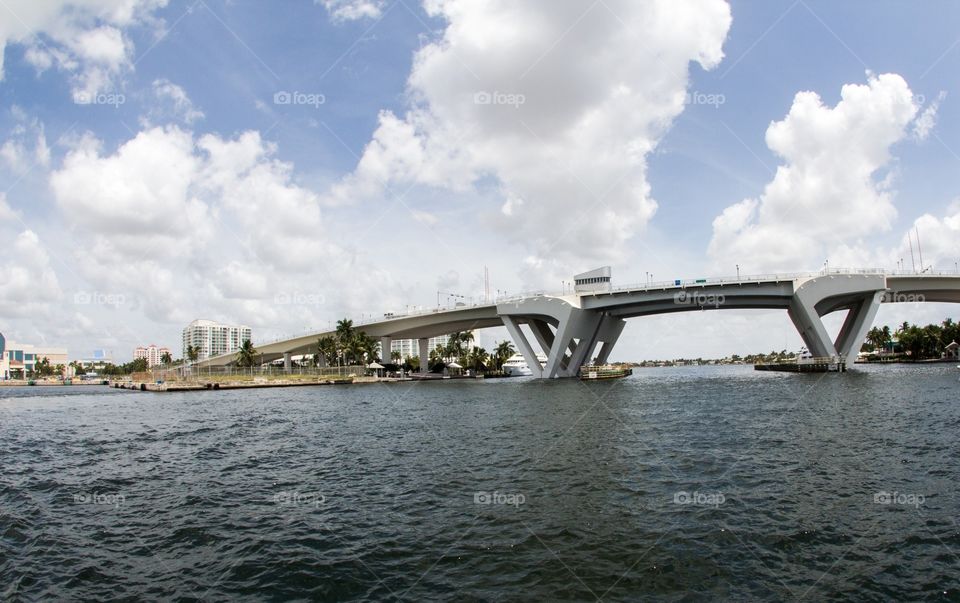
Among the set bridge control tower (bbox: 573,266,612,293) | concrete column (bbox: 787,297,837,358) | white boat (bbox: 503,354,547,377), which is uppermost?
bridge control tower (bbox: 573,266,612,293)

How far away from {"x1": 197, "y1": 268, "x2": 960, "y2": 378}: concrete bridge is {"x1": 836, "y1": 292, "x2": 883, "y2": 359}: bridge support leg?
0.15m

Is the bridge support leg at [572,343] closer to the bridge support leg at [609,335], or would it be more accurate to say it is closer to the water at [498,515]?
the bridge support leg at [609,335]

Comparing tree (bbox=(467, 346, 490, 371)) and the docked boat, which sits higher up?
tree (bbox=(467, 346, 490, 371))

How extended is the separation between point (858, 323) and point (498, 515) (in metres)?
98.1

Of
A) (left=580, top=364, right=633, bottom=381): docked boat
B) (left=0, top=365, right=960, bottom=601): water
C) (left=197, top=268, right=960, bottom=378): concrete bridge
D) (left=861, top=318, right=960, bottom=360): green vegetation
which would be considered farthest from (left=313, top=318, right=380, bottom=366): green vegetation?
(left=861, top=318, right=960, bottom=360): green vegetation

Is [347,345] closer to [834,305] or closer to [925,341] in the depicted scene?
[834,305]

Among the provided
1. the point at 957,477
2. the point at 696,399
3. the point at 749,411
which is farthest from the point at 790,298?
the point at 957,477

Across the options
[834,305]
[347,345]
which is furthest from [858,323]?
[347,345]

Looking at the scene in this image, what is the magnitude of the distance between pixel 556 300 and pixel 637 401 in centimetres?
4688

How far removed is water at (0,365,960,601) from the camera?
409 inches

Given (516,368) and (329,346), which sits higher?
(329,346)

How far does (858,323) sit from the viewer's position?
293 feet

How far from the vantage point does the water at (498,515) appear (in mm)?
10383

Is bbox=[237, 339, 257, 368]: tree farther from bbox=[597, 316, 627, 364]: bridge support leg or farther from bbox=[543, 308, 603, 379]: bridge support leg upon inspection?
bbox=[597, 316, 627, 364]: bridge support leg
